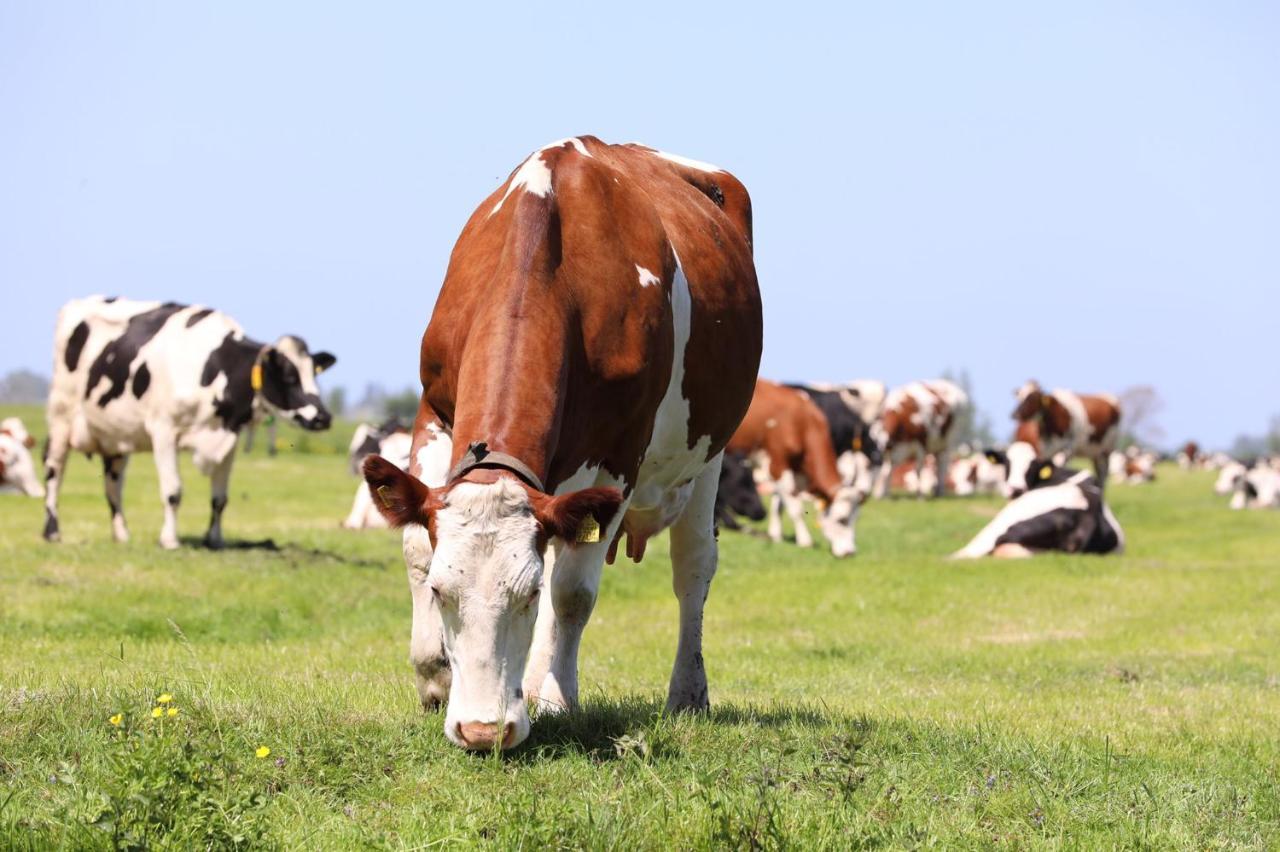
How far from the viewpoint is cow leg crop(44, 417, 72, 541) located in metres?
20.2

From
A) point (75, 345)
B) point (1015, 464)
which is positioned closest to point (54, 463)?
point (75, 345)

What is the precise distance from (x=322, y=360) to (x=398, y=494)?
16002 millimetres

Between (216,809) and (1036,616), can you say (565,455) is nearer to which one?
(216,809)

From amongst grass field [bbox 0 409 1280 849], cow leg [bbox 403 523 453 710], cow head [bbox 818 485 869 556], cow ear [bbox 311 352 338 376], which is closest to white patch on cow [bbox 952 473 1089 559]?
grass field [bbox 0 409 1280 849]

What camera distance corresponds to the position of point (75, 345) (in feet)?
66.6

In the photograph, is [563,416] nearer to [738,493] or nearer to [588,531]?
[588,531]

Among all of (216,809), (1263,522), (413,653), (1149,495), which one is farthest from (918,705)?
(1149,495)

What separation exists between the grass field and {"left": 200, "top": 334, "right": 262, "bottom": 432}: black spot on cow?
1.80 m

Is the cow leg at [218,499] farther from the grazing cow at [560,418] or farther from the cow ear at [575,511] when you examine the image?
the cow ear at [575,511]

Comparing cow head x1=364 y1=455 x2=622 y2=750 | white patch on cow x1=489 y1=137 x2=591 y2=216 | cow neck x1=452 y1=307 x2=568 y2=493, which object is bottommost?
cow head x1=364 y1=455 x2=622 y2=750

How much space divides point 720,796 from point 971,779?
57.8 inches

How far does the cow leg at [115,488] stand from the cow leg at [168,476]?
3.30ft

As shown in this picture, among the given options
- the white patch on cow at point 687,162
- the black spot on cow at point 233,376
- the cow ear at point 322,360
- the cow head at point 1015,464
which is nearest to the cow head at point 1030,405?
the cow head at point 1015,464

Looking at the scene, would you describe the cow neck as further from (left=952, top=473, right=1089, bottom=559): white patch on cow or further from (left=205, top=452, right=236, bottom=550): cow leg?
(left=952, top=473, right=1089, bottom=559): white patch on cow
